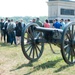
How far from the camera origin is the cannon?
869 cm

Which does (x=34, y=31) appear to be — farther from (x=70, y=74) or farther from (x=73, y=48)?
(x=70, y=74)

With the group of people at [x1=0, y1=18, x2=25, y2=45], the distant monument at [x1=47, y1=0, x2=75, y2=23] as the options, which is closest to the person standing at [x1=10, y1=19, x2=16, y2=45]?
the group of people at [x1=0, y1=18, x2=25, y2=45]

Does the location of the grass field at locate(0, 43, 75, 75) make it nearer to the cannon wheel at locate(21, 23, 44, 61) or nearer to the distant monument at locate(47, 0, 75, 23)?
the cannon wheel at locate(21, 23, 44, 61)

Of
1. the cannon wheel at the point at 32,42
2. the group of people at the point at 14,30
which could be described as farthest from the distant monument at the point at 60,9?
the cannon wheel at the point at 32,42

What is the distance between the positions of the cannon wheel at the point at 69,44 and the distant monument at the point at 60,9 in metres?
38.0

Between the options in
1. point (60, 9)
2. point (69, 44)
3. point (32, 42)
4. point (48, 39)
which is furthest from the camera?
point (60, 9)

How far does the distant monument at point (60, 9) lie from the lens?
4922 centimetres

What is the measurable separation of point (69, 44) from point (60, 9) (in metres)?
41.9

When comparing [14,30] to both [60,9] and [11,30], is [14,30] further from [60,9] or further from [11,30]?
[60,9]

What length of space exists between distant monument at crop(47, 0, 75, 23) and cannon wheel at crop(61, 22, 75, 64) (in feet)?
125

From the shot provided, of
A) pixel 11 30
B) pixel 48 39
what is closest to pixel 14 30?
pixel 11 30

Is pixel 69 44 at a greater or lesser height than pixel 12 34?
greater

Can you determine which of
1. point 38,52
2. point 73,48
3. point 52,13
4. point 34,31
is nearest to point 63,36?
point 73,48

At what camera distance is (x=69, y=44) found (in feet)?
29.7
